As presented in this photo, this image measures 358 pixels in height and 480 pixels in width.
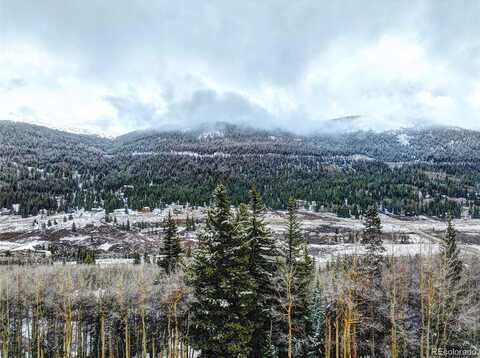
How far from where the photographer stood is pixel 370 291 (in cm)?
5369

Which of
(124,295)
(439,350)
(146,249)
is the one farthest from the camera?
(146,249)

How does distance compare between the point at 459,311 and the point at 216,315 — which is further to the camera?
the point at 459,311

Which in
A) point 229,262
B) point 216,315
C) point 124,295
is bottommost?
point 124,295

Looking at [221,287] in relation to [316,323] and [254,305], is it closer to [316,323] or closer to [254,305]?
[254,305]

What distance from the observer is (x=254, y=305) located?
131 feet

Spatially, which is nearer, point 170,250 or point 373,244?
point 373,244

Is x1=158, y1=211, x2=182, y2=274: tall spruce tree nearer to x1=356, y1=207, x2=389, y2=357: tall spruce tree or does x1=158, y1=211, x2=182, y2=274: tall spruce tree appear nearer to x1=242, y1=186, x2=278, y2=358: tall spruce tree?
x1=242, y1=186, x2=278, y2=358: tall spruce tree

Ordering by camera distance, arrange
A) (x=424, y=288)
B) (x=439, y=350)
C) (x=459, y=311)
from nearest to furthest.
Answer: (x=439, y=350)
(x=459, y=311)
(x=424, y=288)

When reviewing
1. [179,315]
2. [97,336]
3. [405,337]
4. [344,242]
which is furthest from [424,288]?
[344,242]

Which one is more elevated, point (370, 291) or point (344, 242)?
point (370, 291)

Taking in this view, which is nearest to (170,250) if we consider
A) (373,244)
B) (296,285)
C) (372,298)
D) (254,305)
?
(296,285)

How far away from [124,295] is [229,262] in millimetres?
30168

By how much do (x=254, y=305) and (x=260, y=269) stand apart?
335 centimetres

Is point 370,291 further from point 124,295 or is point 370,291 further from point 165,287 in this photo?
point 124,295
